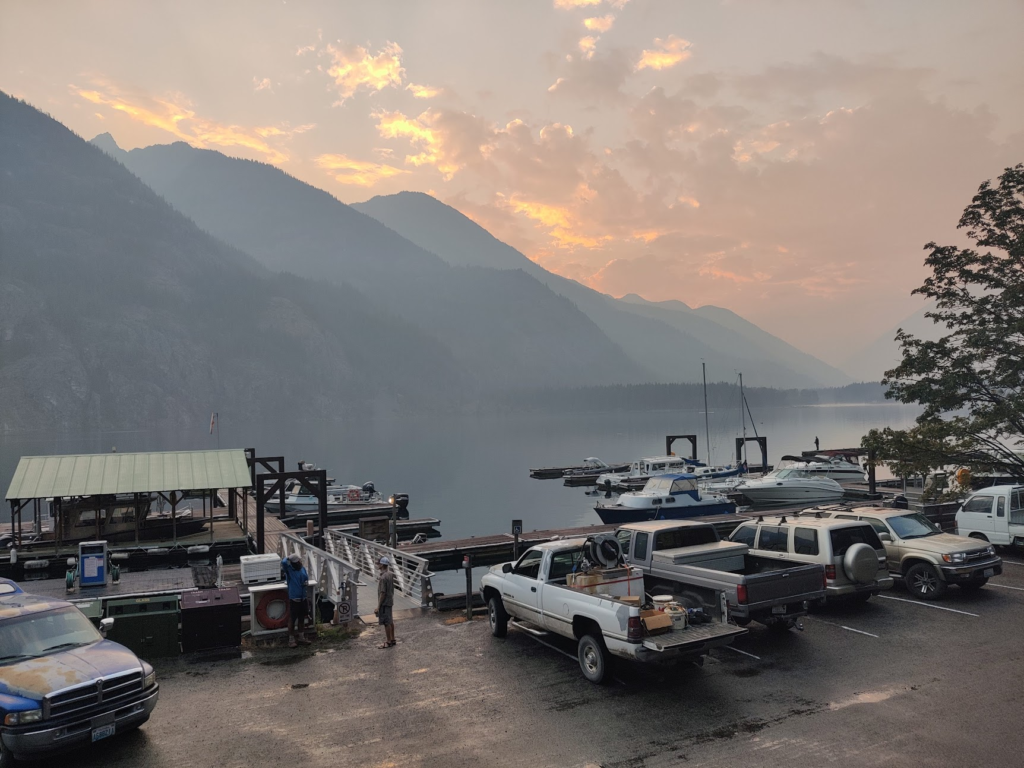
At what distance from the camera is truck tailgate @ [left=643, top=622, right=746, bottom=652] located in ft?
32.8

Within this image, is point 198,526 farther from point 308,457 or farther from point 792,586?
point 308,457

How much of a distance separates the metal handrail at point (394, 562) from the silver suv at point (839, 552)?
26.3 feet

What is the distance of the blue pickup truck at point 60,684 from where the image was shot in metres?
8.31

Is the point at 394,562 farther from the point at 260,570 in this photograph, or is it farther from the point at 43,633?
the point at 43,633

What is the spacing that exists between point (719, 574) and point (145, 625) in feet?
35.0

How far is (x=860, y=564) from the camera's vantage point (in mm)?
14156

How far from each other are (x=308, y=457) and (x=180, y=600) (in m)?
108

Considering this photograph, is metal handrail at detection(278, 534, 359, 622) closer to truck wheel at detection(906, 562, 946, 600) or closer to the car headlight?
the car headlight

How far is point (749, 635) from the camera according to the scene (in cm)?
1381

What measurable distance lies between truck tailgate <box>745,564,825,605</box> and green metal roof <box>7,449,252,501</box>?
1987 cm

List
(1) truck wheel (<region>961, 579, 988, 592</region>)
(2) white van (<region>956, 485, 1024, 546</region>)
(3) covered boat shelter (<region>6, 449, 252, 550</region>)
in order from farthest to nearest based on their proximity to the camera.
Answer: (3) covered boat shelter (<region>6, 449, 252, 550</region>) → (2) white van (<region>956, 485, 1024, 546</region>) → (1) truck wheel (<region>961, 579, 988, 592</region>)

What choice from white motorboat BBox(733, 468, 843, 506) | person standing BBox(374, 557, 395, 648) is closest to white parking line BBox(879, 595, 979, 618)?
person standing BBox(374, 557, 395, 648)

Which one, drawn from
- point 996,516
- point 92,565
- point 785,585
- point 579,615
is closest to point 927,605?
point 785,585

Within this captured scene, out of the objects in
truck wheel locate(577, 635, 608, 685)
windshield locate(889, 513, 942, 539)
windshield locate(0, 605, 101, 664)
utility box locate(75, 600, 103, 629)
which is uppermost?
windshield locate(889, 513, 942, 539)
